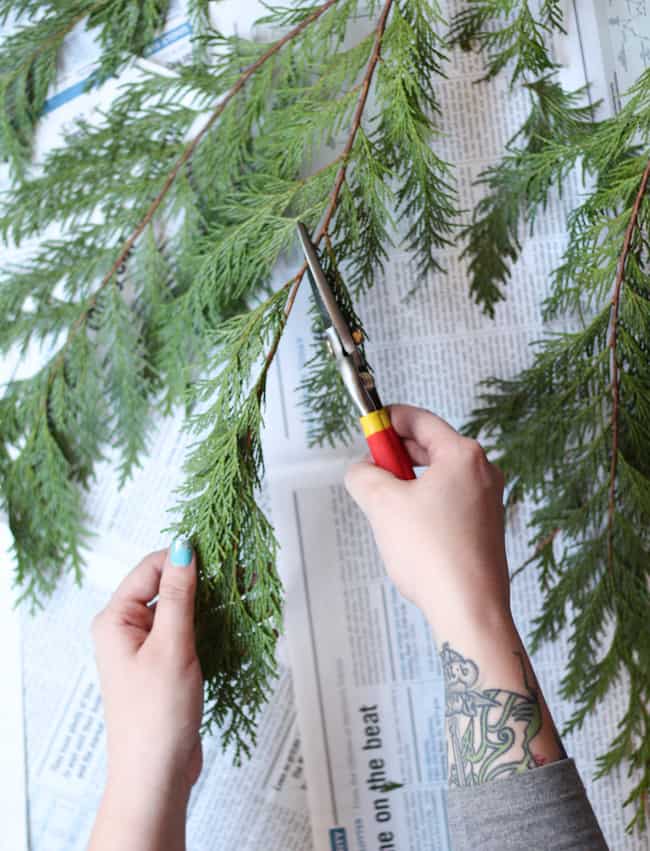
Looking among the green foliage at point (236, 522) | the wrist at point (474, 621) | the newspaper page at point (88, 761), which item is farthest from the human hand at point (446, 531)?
the newspaper page at point (88, 761)

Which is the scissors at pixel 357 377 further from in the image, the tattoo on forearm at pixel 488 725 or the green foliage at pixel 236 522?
the tattoo on forearm at pixel 488 725

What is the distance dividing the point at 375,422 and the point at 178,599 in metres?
0.32

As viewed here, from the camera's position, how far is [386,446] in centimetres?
85

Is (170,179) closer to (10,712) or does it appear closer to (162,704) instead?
(162,704)

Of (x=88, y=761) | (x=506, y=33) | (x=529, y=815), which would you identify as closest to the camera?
(x=529, y=815)

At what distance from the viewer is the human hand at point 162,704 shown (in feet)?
2.99

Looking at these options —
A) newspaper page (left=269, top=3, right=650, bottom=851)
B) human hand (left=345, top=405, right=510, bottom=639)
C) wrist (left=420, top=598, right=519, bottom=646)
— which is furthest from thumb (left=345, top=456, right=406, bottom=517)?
newspaper page (left=269, top=3, right=650, bottom=851)

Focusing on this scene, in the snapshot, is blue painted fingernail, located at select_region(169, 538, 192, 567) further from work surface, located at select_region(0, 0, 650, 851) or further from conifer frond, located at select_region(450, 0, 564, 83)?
conifer frond, located at select_region(450, 0, 564, 83)

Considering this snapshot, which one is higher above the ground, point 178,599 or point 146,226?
point 146,226

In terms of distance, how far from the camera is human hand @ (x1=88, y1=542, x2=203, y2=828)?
0.91 m

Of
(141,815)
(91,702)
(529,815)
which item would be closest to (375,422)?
(529,815)

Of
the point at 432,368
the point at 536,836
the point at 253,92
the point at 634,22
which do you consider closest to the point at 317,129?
the point at 253,92

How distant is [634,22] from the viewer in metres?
1.18

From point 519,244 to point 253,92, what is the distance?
46 cm
